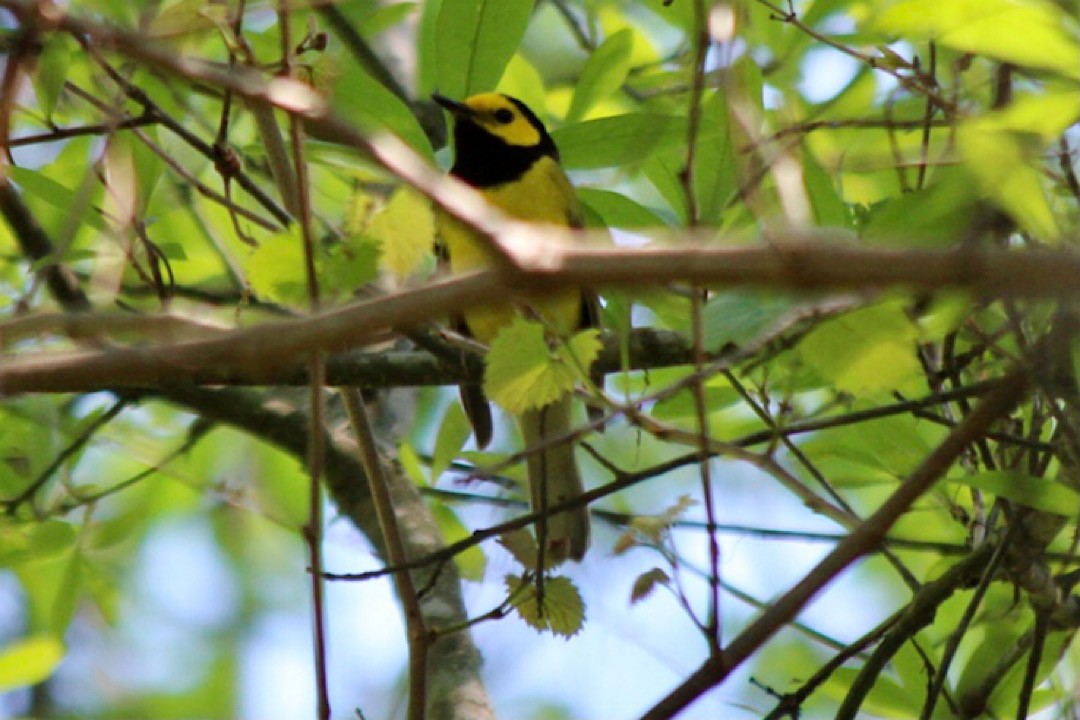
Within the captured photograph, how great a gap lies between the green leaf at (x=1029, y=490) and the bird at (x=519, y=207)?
0.93 meters

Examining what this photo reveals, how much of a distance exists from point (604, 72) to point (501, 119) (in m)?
0.96

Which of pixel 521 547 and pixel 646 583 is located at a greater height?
pixel 521 547

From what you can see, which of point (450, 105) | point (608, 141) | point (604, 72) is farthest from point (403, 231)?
point (604, 72)

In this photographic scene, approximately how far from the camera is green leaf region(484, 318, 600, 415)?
1686mm

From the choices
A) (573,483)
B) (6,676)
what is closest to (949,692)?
(573,483)

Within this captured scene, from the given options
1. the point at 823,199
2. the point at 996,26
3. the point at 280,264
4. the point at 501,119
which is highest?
the point at 501,119

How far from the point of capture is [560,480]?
137 inches

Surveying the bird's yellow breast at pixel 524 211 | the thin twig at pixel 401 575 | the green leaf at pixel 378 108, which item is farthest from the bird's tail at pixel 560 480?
the green leaf at pixel 378 108

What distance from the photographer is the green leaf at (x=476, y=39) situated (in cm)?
266

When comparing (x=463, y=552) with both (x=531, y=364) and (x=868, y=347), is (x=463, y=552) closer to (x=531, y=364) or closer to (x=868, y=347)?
(x=531, y=364)

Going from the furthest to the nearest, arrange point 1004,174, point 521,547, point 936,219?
1. point 521,547
2. point 936,219
3. point 1004,174

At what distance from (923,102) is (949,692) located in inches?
50.3

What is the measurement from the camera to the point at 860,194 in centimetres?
382

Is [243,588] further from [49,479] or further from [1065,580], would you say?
[1065,580]
